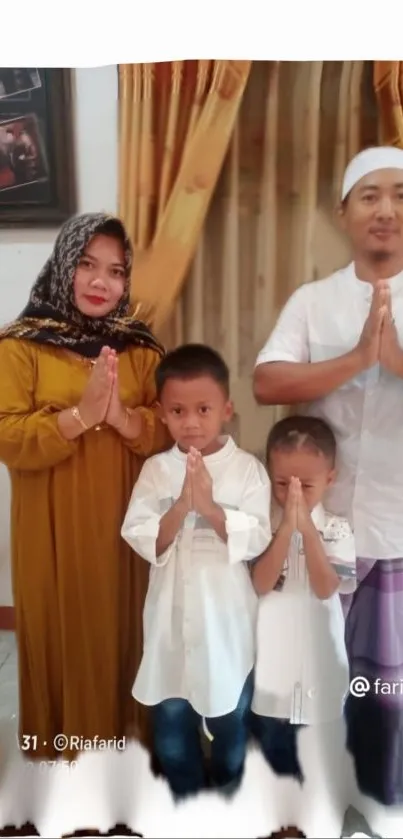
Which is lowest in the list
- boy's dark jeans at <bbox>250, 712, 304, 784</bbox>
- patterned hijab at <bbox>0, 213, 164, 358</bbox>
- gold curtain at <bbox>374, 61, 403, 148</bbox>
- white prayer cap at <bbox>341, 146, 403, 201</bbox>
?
boy's dark jeans at <bbox>250, 712, 304, 784</bbox>

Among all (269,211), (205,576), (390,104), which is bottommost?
(205,576)

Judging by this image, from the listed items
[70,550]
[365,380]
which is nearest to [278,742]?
[70,550]

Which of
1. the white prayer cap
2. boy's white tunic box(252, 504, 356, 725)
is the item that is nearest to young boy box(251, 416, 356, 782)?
boy's white tunic box(252, 504, 356, 725)

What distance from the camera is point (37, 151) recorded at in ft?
2.99

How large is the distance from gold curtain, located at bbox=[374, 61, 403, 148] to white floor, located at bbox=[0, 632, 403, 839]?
28.2 inches

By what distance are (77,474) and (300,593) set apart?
0.99 ft

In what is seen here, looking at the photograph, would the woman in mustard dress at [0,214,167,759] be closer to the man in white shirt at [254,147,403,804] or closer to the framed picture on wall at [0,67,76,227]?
the framed picture on wall at [0,67,76,227]

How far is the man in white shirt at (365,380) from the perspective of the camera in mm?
897

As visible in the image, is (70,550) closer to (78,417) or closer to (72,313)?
(78,417)

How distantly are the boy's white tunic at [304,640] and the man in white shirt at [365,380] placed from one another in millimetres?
17

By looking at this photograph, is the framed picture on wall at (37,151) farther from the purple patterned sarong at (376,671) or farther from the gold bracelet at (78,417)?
the purple patterned sarong at (376,671)

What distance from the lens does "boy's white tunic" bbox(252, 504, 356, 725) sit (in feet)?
3.00

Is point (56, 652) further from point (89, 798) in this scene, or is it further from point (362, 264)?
point (362, 264)

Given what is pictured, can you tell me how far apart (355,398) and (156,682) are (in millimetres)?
415
